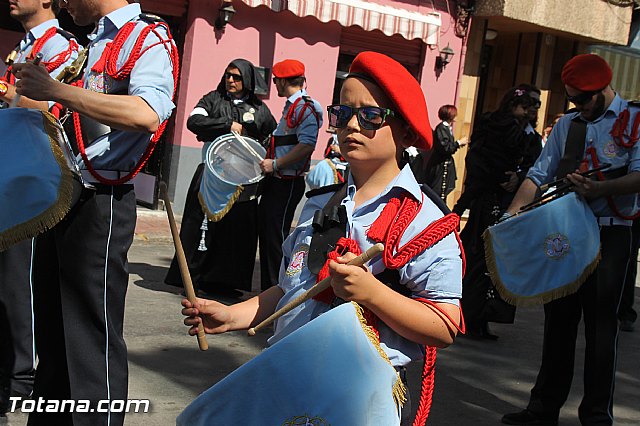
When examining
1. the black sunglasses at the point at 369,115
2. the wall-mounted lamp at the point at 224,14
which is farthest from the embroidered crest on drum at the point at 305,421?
the wall-mounted lamp at the point at 224,14

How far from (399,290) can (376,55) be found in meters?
0.68

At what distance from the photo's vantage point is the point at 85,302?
3736 mm

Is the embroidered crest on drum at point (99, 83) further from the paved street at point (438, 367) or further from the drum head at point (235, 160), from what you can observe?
the drum head at point (235, 160)

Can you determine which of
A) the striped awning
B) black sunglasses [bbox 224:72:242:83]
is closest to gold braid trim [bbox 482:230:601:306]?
black sunglasses [bbox 224:72:242:83]

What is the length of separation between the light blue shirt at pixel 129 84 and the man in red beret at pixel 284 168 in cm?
384

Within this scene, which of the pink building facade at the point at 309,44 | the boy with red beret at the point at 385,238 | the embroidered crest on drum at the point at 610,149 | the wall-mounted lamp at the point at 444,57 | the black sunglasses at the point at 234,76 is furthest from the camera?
the wall-mounted lamp at the point at 444,57

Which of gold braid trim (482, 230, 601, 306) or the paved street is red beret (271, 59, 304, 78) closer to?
the paved street

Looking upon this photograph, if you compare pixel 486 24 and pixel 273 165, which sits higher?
pixel 486 24

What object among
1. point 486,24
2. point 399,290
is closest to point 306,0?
point 486,24

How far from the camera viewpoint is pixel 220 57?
13469 millimetres

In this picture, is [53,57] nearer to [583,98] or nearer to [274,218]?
[583,98]

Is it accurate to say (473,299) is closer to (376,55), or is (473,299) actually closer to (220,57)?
(376,55)

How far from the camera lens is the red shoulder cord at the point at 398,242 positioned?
2672 millimetres

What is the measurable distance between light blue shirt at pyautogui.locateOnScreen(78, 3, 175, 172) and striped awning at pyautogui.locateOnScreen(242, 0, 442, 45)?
9.56 metres
